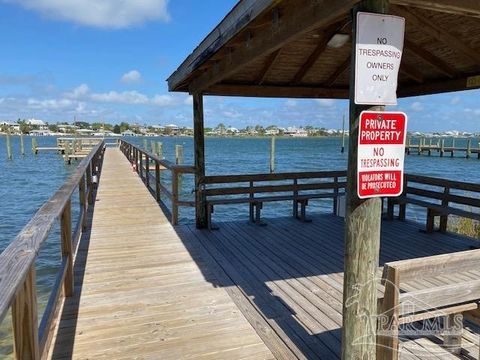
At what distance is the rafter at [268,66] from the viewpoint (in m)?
4.90

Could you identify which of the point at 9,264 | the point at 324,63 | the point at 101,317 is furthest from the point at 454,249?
the point at 9,264

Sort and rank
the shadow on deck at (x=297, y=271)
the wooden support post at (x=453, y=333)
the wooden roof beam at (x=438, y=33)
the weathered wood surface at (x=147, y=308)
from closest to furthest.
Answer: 1. the wooden support post at (x=453, y=333)
2. the weathered wood surface at (x=147, y=308)
3. the shadow on deck at (x=297, y=271)
4. the wooden roof beam at (x=438, y=33)

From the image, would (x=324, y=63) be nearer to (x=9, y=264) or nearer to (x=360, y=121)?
(x=360, y=121)

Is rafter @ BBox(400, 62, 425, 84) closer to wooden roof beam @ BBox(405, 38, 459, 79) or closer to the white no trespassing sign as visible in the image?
wooden roof beam @ BBox(405, 38, 459, 79)

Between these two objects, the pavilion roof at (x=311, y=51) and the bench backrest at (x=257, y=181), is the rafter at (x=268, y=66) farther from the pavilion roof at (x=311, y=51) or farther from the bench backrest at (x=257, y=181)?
the bench backrest at (x=257, y=181)

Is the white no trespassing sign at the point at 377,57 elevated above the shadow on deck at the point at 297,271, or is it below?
above

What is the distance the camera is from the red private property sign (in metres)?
2.10

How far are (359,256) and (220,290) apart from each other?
198 cm

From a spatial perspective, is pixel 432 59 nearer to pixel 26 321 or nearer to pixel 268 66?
pixel 268 66

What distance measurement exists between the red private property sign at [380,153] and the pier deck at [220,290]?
1.35m

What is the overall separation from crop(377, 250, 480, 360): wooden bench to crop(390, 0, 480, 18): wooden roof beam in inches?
56.3

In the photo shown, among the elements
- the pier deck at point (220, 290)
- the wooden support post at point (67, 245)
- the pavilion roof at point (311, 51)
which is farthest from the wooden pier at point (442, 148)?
the wooden support post at point (67, 245)

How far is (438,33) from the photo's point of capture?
13.5 ft

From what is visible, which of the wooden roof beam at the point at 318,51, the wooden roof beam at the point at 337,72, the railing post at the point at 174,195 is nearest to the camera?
the wooden roof beam at the point at 318,51
